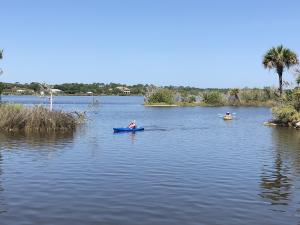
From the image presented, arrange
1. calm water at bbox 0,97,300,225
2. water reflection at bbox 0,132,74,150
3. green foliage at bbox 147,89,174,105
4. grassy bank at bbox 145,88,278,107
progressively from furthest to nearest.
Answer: grassy bank at bbox 145,88,278,107
green foliage at bbox 147,89,174,105
water reflection at bbox 0,132,74,150
calm water at bbox 0,97,300,225

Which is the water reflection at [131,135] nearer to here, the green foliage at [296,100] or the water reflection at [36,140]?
the water reflection at [36,140]

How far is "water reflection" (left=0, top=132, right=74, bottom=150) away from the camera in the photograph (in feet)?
122

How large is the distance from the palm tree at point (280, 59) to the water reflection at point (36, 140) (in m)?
35.6

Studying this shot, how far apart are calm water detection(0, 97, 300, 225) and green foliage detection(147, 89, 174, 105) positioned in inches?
4277

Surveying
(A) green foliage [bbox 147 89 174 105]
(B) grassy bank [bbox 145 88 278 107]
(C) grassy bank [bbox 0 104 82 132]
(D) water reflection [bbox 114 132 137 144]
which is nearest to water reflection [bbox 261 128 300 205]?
(D) water reflection [bbox 114 132 137 144]

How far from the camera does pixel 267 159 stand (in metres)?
32.1

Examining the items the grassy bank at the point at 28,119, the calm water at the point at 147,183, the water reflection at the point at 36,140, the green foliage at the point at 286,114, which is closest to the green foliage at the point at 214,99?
the green foliage at the point at 286,114

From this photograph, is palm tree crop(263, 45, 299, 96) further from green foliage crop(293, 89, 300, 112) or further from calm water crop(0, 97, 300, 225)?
calm water crop(0, 97, 300, 225)

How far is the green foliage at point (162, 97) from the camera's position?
149250 millimetres

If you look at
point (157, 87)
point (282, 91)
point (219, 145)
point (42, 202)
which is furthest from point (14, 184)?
point (157, 87)

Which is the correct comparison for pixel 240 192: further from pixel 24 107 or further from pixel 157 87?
pixel 157 87

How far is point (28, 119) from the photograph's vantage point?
4847 cm

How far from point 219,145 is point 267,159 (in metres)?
8.89

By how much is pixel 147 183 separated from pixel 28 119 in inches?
1106
